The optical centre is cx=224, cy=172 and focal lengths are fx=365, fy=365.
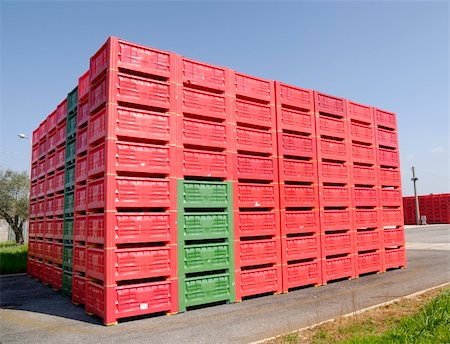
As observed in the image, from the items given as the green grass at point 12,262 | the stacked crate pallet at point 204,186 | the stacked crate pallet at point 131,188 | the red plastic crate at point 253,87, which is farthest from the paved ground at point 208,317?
the red plastic crate at point 253,87

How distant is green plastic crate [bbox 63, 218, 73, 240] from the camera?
9686 mm

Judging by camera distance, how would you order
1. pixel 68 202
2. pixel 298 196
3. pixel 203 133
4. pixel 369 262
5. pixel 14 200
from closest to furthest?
pixel 203 133 → pixel 298 196 → pixel 68 202 → pixel 369 262 → pixel 14 200

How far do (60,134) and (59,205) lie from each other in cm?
219

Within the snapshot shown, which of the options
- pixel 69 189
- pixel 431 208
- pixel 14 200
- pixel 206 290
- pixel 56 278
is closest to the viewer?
pixel 206 290

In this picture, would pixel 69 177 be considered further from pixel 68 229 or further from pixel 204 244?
pixel 204 244

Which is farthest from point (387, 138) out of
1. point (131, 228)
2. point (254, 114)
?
point (131, 228)

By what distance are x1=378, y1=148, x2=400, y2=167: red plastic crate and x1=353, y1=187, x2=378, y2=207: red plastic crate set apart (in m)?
1.17

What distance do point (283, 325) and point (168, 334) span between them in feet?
6.76

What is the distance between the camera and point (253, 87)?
31.2 feet

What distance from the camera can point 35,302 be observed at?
927 cm

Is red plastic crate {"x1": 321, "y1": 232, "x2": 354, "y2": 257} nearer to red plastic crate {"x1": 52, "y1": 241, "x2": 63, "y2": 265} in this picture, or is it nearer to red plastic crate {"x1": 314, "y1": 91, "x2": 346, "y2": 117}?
red plastic crate {"x1": 314, "y1": 91, "x2": 346, "y2": 117}

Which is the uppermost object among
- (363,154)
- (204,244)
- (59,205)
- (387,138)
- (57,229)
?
(387,138)

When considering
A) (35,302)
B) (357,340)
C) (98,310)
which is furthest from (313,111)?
(35,302)

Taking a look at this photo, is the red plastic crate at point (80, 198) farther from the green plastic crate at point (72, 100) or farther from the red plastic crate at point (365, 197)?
the red plastic crate at point (365, 197)
